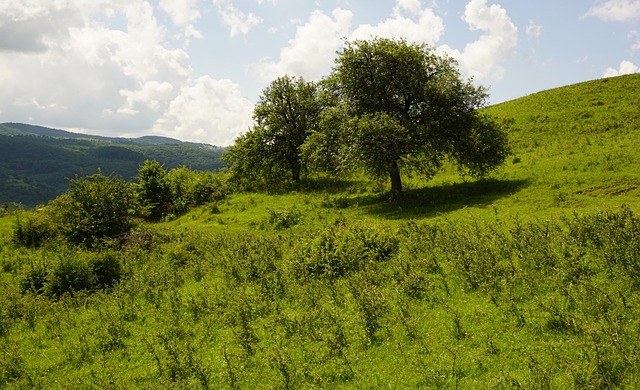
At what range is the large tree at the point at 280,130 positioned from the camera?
158 ft

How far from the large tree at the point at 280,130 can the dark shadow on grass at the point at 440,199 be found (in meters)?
15.9

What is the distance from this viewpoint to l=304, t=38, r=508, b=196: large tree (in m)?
A: 31.5

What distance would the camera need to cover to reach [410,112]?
111 feet

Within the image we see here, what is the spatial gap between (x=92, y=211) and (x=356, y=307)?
82.8ft

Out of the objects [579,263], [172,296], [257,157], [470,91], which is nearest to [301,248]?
[172,296]

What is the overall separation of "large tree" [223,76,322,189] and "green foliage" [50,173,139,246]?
813 inches

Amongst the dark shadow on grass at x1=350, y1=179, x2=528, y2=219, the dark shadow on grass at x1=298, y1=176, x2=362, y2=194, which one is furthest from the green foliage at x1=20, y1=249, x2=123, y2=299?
the dark shadow on grass at x1=298, y1=176, x2=362, y2=194

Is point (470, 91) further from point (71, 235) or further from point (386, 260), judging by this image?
point (71, 235)

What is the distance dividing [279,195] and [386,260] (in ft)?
92.1

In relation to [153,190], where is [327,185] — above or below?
above

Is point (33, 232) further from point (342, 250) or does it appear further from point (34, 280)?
point (342, 250)

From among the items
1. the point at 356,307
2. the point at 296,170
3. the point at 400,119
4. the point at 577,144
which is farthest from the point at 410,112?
the point at 356,307

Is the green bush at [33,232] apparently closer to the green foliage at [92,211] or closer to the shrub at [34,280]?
the green foliage at [92,211]

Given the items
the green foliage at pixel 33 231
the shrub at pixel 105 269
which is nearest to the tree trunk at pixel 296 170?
the green foliage at pixel 33 231
